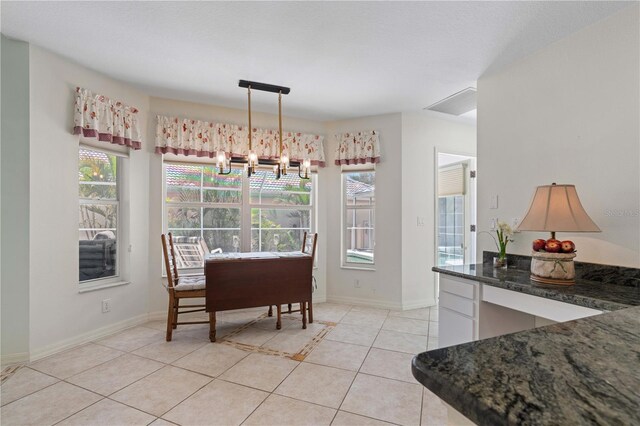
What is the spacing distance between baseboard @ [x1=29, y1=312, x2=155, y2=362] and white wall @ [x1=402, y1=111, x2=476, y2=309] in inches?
121

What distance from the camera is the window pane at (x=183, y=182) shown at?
3592mm

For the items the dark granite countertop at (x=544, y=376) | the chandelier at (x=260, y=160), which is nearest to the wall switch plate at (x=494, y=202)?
the chandelier at (x=260, y=160)

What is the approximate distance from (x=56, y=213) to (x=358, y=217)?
3239 millimetres

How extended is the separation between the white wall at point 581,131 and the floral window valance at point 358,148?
1.44 m

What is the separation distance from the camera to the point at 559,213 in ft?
5.96

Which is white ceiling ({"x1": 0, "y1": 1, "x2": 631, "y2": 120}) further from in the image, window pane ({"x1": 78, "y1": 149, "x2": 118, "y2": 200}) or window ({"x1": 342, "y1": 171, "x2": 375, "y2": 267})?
window ({"x1": 342, "y1": 171, "x2": 375, "y2": 267})

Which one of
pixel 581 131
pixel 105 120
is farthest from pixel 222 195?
pixel 581 131

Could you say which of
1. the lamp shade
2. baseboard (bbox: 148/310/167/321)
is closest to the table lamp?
the lamp shade

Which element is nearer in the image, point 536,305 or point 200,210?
point 536,305

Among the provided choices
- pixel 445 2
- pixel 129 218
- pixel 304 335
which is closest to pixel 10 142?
pixel 129 218

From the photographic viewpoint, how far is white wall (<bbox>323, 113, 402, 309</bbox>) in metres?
3.85

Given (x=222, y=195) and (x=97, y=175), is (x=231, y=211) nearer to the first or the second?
(x=222, y=195)

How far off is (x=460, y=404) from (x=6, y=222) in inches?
130

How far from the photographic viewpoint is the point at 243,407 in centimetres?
185
